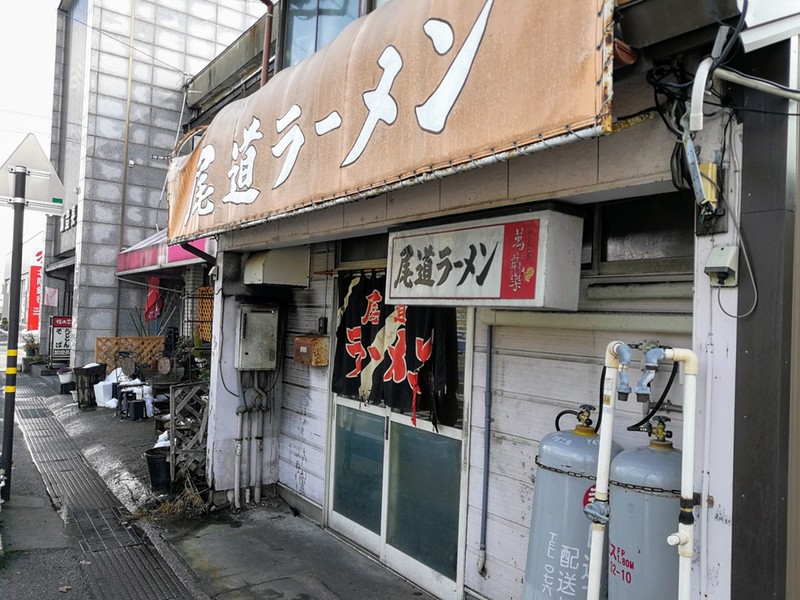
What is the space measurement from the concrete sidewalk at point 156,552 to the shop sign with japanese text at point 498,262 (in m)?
3.30

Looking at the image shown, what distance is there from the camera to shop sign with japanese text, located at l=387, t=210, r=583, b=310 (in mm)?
3773

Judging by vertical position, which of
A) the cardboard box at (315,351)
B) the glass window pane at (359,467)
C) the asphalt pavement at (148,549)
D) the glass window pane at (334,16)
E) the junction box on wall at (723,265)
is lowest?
the asphalt pavement at (148,549)

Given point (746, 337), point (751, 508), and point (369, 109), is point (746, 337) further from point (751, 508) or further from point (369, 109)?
point (369, 109)

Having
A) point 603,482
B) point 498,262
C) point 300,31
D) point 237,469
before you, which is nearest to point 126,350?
point 237,469

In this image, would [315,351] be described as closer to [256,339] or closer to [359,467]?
[256,339]

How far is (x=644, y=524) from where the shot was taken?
3.01 meters

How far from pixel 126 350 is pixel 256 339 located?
1179 cm

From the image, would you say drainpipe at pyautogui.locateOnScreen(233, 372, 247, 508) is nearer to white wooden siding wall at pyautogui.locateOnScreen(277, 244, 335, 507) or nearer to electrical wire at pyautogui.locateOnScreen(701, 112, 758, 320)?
white wooden siding wall at pyautogui.locateOnScreen(277, 244, 335, 507)

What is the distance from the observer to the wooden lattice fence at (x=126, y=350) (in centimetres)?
1753

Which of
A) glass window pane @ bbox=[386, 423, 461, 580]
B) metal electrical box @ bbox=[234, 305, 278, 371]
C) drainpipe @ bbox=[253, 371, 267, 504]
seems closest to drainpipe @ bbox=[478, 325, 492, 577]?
glass window pane @ bbox=[386, 423, 461, 580]

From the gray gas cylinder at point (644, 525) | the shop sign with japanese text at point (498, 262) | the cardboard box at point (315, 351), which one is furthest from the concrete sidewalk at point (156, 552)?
the shop sign with japanese text at point (498, 262)

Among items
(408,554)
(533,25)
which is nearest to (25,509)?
(408,554)

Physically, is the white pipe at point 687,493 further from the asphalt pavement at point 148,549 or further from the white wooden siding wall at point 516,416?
the asphalt pavement at point 148,549

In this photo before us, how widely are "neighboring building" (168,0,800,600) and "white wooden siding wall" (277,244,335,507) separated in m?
0.06
